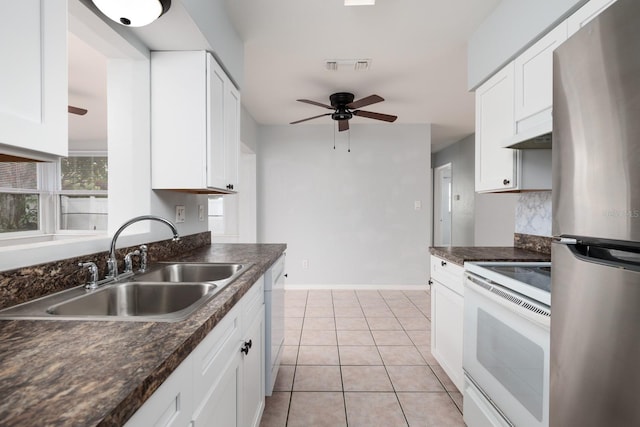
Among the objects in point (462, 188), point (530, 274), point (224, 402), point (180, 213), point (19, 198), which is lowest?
point (224, 402)

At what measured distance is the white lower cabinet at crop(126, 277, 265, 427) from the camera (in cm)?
67

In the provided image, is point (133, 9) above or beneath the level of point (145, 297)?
above

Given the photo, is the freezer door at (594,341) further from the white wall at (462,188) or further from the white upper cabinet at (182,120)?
the white wall at (462,188)

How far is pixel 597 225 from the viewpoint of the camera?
2.54 feet

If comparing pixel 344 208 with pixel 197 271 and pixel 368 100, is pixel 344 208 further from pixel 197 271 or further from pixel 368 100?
pixel 197 271

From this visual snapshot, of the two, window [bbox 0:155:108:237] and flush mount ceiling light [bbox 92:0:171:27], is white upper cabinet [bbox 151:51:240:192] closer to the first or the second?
flush mount ceiling light [bbox 92:0:171:27]

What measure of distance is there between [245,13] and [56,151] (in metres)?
1.75

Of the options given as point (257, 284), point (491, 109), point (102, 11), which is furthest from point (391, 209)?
point (102, 11)

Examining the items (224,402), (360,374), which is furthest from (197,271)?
(360,374)

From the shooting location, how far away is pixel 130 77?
68.8 inches

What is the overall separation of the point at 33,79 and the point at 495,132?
230cm

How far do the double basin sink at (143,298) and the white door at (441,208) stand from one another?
20.2 ft

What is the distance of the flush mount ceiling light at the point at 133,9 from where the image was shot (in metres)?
1.25

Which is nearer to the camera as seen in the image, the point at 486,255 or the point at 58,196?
the point at 486,255
